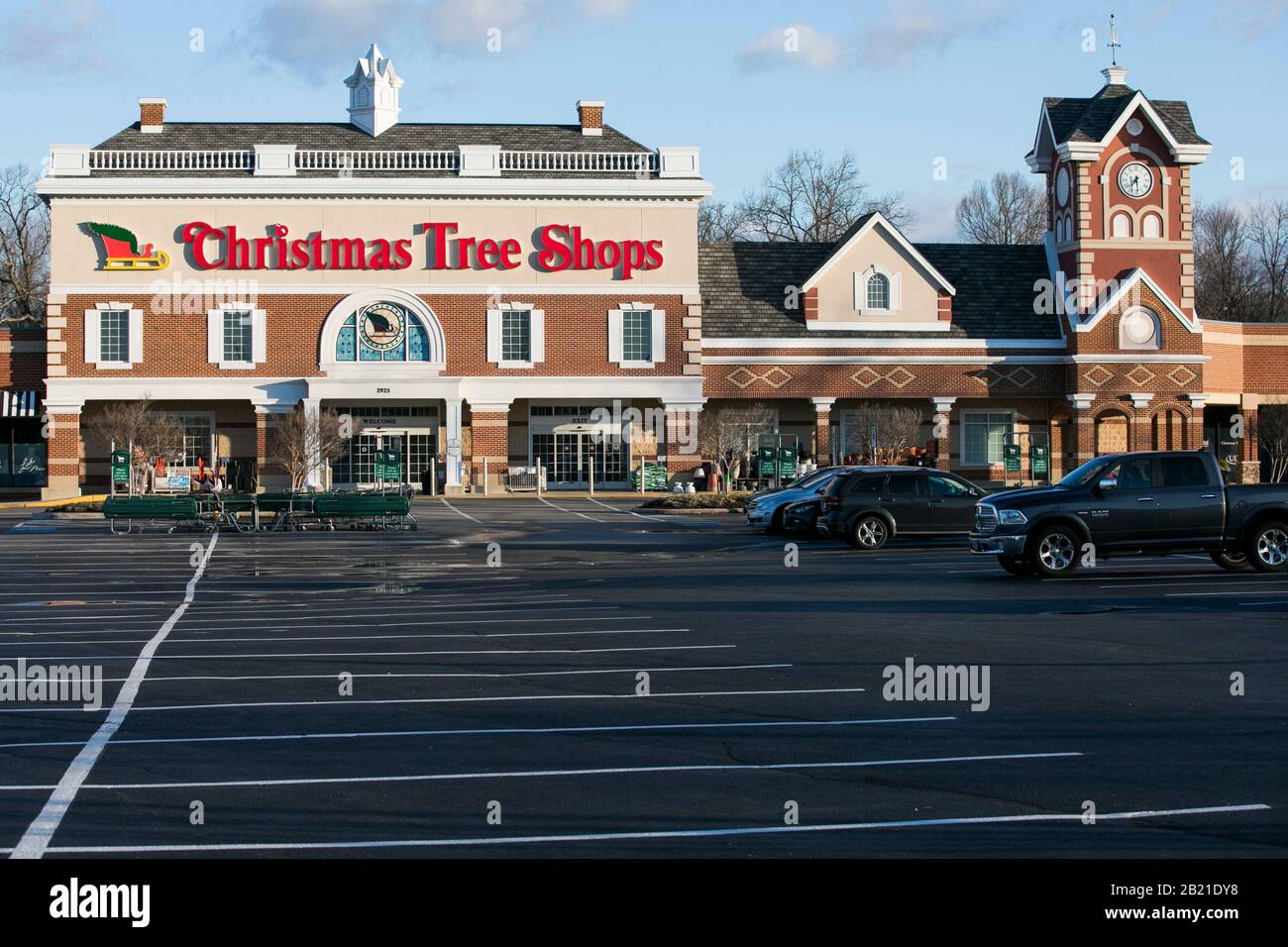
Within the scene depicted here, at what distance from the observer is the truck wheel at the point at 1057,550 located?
21875 mm

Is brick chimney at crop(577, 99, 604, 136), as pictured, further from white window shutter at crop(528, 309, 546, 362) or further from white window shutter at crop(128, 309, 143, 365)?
white window shutter at crop(128, 309, 143, 365)

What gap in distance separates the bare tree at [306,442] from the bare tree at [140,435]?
3459 millimetres

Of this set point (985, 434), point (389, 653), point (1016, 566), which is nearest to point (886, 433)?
point (985, 434)

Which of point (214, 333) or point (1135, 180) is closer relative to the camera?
point (214, 333)

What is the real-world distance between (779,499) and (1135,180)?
1079 inches

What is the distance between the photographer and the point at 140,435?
46781mm

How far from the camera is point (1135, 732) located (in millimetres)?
10383

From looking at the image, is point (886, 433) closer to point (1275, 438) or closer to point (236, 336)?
point (1275, 438)

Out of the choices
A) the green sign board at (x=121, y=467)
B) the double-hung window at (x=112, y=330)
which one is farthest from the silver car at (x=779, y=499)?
the double-hung window at (x=112, y=330)

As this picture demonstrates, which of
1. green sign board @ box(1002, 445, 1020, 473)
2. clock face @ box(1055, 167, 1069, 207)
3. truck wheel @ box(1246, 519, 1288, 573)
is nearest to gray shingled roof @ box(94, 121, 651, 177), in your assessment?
clock face @ box(1055, 167, 1069, 207)
